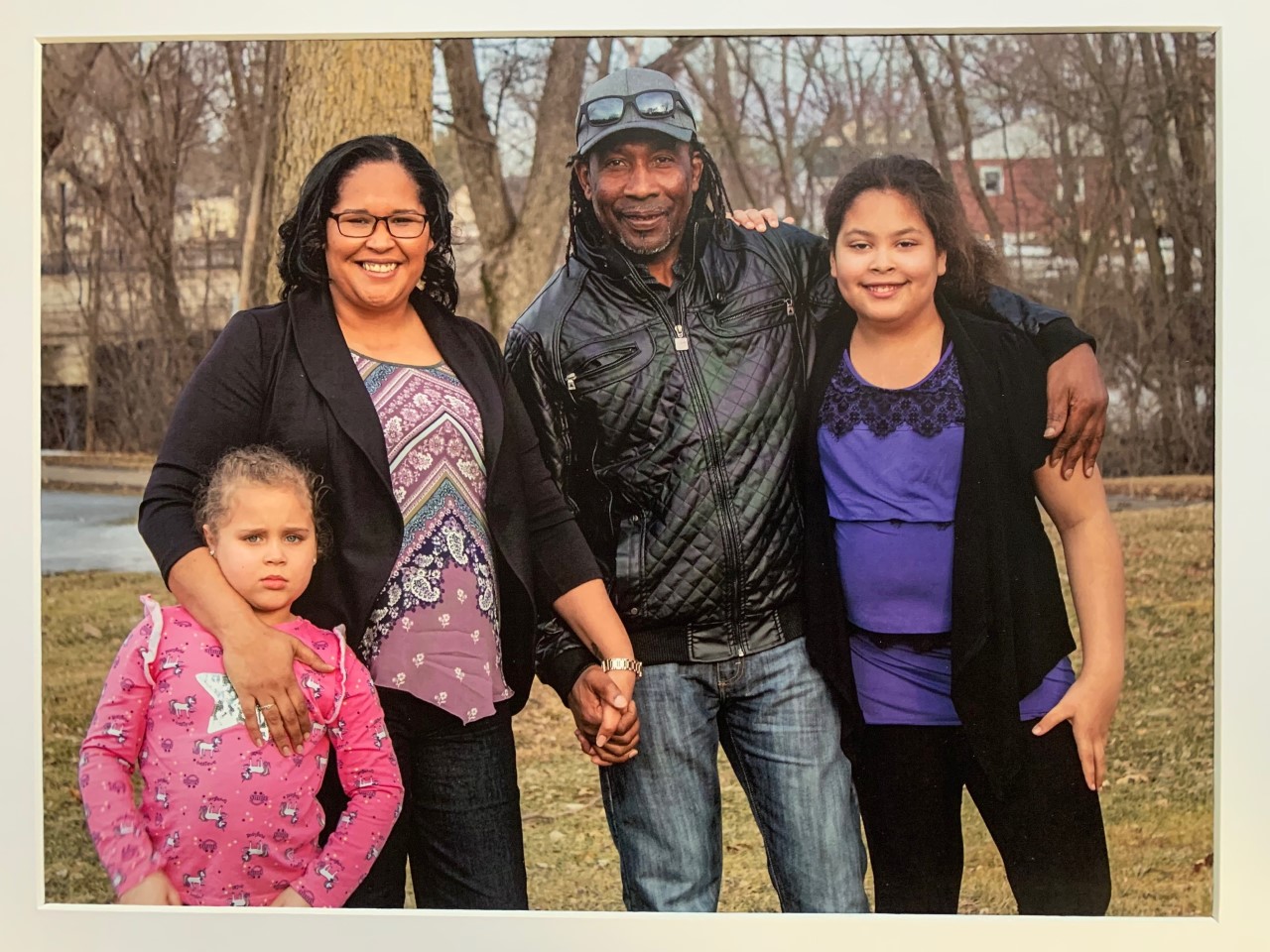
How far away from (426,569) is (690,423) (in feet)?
2.96

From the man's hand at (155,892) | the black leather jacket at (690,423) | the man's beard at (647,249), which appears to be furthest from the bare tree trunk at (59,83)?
the man's hand at (155,892)

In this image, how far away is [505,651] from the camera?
13.9ft

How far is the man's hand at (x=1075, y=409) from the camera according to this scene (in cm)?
420

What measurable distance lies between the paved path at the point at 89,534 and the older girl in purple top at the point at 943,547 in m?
2.21

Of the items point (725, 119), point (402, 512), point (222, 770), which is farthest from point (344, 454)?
point (725, 119)

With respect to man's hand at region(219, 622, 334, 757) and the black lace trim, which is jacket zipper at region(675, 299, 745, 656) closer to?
the black lace trim

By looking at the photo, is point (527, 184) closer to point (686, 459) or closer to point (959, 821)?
point (686, 459)

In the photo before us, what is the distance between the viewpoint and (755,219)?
4242 millimetres

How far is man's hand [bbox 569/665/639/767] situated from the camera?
4.19 meters

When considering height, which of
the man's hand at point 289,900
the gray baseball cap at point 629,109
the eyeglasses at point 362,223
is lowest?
the man's hand at point 289,900

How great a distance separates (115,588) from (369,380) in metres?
1.14

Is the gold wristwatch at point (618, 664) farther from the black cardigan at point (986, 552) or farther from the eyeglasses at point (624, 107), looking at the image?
the eyeglasses at point (624, 107)
